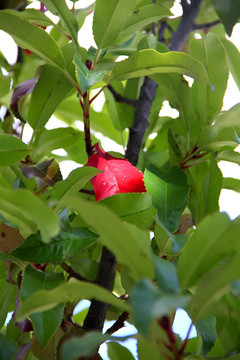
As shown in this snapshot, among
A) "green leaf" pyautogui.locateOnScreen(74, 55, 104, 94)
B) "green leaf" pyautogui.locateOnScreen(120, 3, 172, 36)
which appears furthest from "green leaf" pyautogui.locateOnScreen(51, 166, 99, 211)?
"green leaf" pyautogui.locateOnScreen(120, 3, 172, 36)

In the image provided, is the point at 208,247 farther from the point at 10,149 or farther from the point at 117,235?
the point at 10,149

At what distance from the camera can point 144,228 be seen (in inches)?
24.3

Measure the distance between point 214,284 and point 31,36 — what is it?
0.43m

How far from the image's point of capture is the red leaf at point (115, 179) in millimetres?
626

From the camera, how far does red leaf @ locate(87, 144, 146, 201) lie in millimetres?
626

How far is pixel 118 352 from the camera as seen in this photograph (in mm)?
631

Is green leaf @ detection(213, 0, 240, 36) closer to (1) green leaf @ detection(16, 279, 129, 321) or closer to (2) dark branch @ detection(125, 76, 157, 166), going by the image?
(2) dark branch @ detection(125, 76, 157, 166)

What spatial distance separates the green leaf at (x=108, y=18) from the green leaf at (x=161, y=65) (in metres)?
0.06

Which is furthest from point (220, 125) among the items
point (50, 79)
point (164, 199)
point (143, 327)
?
point (143, 327)

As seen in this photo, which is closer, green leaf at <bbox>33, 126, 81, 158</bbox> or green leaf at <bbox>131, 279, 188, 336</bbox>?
green leaf at <bbox>131, 279, 188, 336</bbox>

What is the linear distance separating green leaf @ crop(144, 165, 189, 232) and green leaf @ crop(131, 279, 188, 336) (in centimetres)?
23

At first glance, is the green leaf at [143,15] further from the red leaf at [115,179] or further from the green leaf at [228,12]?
the red leaf at [115,179]

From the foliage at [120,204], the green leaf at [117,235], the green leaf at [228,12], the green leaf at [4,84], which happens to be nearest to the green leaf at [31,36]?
the foliage at [120,204]

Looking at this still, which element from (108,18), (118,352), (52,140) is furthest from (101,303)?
(108,18)
